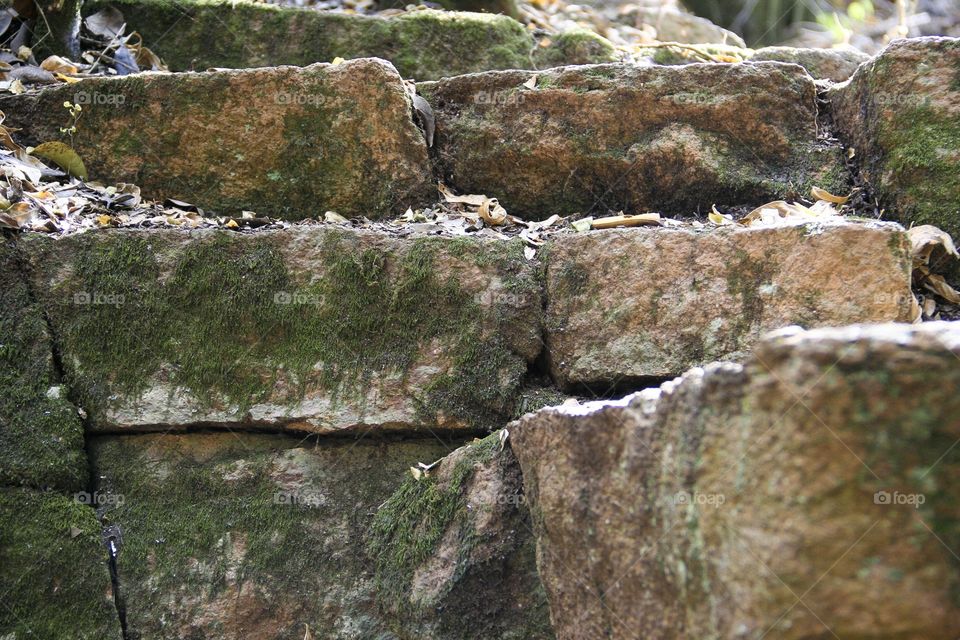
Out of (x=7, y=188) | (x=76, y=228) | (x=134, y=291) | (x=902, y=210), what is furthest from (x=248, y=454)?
(x=902, y=210)

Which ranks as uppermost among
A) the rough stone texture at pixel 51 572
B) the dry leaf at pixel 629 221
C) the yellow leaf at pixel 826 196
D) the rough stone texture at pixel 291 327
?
the yellow leaf at pixel 826 196

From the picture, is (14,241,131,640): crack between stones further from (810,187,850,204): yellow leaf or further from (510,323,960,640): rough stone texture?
(810,187,850,204): yellow leaf

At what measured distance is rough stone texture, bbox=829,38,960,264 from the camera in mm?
2830

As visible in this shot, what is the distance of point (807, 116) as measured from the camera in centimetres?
321

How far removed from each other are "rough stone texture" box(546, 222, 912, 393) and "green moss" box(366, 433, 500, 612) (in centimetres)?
47

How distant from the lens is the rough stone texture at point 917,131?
111 inches

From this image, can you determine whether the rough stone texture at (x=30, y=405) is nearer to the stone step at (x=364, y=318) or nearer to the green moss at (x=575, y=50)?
the stone step at (x=364, y=318)

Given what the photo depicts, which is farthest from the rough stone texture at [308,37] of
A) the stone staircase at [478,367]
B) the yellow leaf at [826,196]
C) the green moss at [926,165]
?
the green moss at [926,165]

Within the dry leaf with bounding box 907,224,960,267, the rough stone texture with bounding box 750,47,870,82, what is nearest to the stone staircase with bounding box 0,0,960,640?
the dry leaf with bounding box 907,224,960,267

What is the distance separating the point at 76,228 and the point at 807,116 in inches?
101

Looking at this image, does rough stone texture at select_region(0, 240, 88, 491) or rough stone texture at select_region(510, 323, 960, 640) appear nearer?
rough stone texture at select_region(510, 323, 960, 640)

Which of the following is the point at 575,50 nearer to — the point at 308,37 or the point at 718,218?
the point at 308,37

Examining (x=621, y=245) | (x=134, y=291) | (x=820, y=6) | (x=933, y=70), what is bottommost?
(x=820, y=6)

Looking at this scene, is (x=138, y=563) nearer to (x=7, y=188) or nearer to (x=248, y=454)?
(x=248, y=454)
